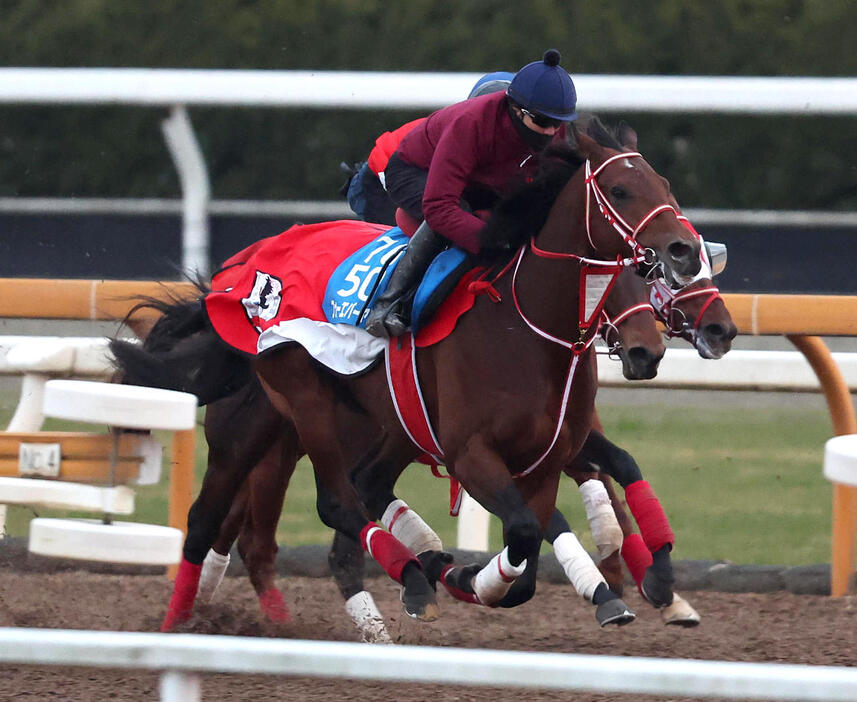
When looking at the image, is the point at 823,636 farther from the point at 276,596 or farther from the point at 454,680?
the point at 454,680

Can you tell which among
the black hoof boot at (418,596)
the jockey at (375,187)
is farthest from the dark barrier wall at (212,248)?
the black hoof boot at (418,596)

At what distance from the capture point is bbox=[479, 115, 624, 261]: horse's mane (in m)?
3.80

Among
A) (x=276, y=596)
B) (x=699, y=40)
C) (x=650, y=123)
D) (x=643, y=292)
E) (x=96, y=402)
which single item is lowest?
(x=276, y=596)

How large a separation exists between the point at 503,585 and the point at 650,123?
604cm

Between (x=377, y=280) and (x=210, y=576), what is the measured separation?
1130mm

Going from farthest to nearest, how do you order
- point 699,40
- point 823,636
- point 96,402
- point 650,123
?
point 699,40
point 650,123
point 823,636
point 96,402

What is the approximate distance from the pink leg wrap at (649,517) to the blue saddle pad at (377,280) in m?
0.76

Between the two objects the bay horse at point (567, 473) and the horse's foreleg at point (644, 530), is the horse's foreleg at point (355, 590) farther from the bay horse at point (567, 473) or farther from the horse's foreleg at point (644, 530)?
the horse's foreleg at point (644, 530)

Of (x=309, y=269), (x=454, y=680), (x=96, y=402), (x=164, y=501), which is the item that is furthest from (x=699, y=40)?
(x=454, y=680)

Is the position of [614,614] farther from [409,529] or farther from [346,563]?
[346,563]

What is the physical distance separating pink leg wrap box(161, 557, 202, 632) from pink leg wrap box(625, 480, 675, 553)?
1243 mm

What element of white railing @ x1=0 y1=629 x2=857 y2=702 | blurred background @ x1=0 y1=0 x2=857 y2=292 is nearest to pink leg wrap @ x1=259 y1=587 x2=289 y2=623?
white railing @ x1=0 y1=629 x2=857 y2=702

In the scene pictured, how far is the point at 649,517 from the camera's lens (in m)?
4.12

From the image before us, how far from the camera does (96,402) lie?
283 cm
